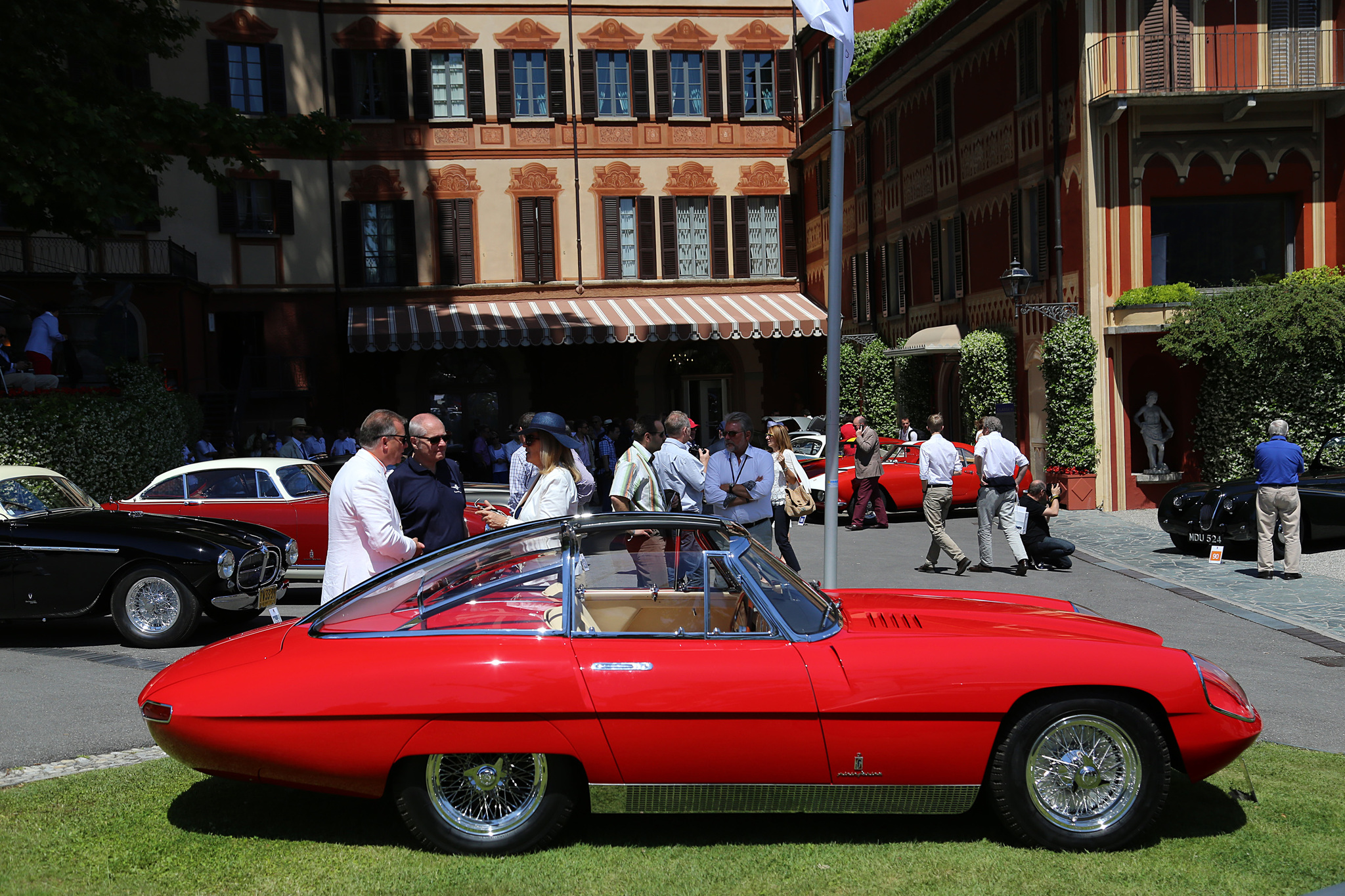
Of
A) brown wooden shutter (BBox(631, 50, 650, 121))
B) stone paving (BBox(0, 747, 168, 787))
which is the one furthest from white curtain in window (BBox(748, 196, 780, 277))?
stone paving (BBox(0, 747, 168, 787))

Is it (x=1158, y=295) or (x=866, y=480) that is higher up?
(x=1158, y=295)

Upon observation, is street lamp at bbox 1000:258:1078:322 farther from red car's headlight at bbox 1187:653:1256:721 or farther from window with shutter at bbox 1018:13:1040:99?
red car's headlight at bbox 1187:653:1256:721

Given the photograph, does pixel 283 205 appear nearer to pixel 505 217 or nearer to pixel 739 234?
pixel 505 217

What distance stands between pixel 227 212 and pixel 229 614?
21.0m

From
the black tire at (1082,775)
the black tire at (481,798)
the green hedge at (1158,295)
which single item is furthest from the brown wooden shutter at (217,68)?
the black tire at (1082,775)

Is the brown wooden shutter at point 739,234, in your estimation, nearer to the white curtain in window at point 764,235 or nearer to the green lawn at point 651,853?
the white curtain in window at point 764,235

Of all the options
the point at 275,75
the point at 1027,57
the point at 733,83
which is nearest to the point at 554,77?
the point at 733,83

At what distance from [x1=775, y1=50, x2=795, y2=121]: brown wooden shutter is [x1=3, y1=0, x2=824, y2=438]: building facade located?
50 mm

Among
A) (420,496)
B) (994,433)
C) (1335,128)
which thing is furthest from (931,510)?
(1335,128)

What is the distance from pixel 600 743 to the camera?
4441 millimetres

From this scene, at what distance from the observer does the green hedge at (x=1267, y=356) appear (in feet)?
55.6

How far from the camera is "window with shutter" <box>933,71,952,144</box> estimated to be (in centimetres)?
2363

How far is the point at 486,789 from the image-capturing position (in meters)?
4.54

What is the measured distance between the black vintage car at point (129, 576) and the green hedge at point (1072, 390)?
538 inches
